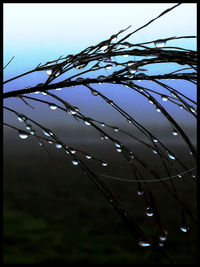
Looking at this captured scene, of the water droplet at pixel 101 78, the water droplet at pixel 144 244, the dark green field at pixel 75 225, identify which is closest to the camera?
the water droplet at pixel 144 244

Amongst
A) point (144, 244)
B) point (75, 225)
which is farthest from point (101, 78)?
point (75, 225)

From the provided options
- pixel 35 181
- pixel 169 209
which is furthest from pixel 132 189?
pixel 35 181

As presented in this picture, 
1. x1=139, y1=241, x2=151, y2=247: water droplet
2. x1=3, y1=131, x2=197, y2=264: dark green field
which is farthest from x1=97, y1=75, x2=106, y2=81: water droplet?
x1=3, y1=131, x2=197, y2=264: dark green field

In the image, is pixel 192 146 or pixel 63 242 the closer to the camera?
pixel 192 146

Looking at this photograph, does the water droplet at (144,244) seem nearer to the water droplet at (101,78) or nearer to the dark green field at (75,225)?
the water droplet at (101,78)

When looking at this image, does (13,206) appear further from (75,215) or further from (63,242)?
(63,242)

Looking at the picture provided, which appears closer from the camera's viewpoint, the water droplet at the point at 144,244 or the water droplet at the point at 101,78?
the water droplet at the point at 144,244

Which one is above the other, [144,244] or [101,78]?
[101,78]

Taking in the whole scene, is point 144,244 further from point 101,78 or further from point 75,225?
point 75,225

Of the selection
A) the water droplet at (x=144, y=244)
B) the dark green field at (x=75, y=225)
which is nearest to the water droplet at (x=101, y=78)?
the water droplet at (x=144, y=244)
